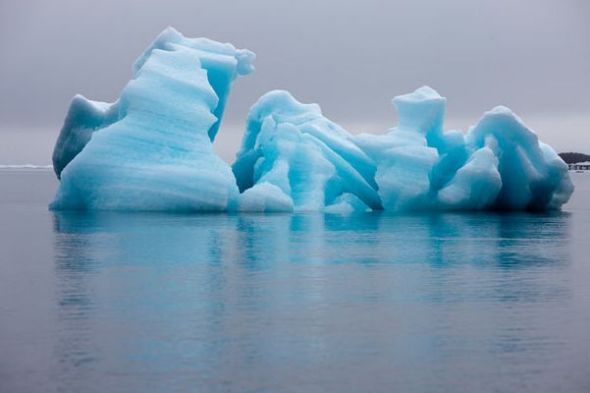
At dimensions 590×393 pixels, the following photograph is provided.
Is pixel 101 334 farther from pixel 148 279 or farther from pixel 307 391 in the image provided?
pixel 148 279

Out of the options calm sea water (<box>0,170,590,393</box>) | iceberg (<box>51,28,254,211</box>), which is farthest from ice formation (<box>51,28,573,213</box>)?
calm sea water (<box>0,170,590,393</box>)

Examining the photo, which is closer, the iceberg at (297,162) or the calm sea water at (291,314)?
the calm sea water at (291,314)

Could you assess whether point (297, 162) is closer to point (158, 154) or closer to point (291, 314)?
point (158, 154)

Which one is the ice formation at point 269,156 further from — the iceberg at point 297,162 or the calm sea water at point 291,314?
the calm sea water at point 291,314

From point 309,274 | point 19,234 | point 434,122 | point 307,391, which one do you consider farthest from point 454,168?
point 307,391

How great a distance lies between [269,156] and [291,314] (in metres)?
12.8

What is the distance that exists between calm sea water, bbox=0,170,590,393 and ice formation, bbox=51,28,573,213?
3764mm

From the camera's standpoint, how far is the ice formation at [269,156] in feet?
57.2

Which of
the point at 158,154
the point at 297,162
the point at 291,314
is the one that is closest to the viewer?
the point at 291,314

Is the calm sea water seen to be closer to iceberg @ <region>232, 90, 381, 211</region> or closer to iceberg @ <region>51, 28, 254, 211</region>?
iceberg @ <region>51, 28, 254, 211</region>

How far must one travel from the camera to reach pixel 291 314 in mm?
7207

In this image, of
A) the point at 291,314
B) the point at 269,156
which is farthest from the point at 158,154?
the point at 291,314

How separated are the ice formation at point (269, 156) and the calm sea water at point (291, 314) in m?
3.76

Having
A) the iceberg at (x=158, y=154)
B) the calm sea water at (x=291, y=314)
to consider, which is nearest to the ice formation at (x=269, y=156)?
the iceberg at (x=158, y=154)
